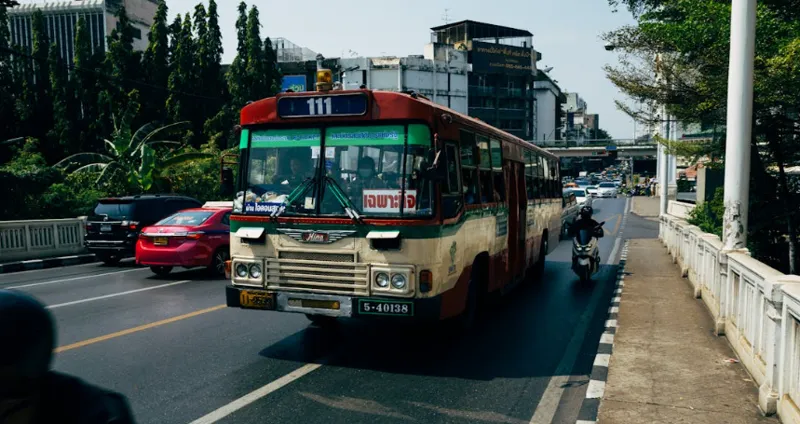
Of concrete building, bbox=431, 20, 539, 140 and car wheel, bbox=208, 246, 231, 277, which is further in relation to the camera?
concrete building, bbox=431, 20, 539, 140

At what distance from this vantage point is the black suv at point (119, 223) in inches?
628

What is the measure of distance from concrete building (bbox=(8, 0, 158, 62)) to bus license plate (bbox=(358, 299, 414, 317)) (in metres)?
88.9

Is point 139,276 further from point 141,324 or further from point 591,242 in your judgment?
point 591,242

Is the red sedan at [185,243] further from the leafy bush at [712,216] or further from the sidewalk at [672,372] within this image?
the leafy bush at [712,216]

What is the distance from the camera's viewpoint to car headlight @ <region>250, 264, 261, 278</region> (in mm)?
7285

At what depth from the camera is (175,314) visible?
9.77 metres

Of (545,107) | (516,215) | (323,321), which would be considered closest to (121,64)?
(516,215)

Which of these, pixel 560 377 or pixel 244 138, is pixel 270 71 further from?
pixel 560 377

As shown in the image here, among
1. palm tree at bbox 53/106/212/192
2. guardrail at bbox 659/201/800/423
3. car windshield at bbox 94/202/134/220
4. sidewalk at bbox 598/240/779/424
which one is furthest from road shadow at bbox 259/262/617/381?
palm tree at bbox 53/106/212/192

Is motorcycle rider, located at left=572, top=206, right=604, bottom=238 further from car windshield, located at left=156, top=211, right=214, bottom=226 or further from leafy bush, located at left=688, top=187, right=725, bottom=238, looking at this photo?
car windshield, located at left=156, top=211, right=214, bottom=226

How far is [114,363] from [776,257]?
1401 centimetres

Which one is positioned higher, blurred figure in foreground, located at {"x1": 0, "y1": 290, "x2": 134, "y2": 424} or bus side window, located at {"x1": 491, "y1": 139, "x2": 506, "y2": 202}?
bus side window, located at {"x1": 491, "y1": 139, "x2": 506, "y2": 202}

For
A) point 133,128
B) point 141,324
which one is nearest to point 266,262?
point 141,324

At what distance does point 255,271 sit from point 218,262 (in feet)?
23.1
